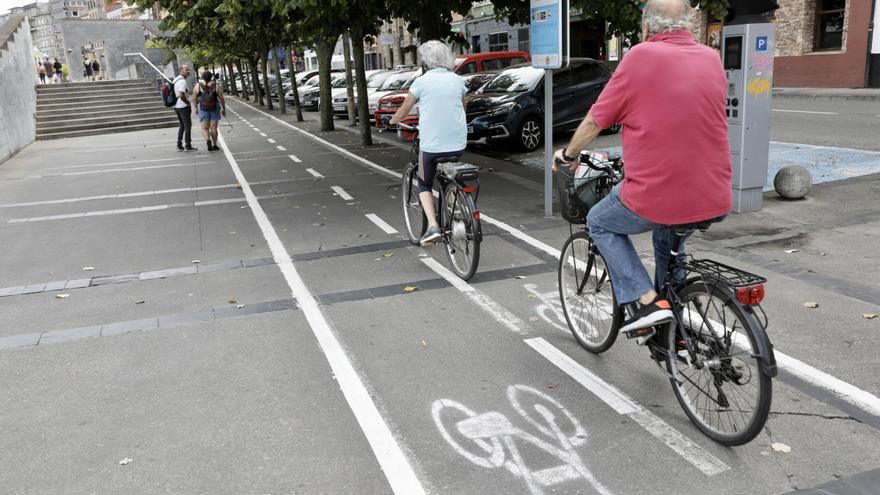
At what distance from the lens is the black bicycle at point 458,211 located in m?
6.09

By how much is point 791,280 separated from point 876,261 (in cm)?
92

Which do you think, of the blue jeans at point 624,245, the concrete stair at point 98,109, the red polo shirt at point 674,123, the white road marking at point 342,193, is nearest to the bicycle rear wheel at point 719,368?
the blue jeans at point 624,245

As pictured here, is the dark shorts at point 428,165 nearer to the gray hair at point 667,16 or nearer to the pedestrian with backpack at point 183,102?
the gray hair at point 667,16

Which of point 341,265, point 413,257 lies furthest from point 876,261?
point 341,265

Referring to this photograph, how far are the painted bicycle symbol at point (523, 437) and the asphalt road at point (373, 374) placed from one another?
0.01 meters

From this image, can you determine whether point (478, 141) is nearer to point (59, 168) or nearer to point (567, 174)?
point (59, 168)

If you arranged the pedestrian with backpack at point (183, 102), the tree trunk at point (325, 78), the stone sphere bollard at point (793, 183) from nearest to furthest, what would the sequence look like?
the stone sphere bollard at point (793, 183)
the pedestrian with backpack at point (183, 102)
the tree trunk at point (325, 78)

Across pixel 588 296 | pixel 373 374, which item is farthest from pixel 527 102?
pixel 373 374

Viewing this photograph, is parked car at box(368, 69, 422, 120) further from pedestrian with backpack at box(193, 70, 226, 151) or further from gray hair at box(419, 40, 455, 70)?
gray hair at box(419, 40, 455, 70)

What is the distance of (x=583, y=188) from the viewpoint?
14.4 ft

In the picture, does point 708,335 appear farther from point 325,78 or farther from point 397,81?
point 397,81

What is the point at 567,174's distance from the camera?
4.43m

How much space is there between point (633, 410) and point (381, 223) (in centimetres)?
546

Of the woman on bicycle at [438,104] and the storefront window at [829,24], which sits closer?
the woman on bicycle at [438,104]
